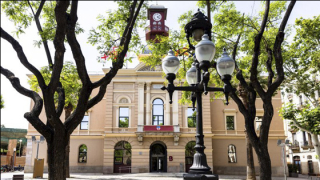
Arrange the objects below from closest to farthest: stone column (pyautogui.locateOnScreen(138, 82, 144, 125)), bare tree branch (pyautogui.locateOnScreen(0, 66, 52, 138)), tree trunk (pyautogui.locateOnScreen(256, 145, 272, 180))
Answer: bare tree branch (pyautogui.locateOnScreen(0, 66, 52, 138)) → tree trunk (pyautogui.locateOnScreen(256, 145, 272, 180)) → stone column (pyautogui.locateOnScreen(138, 82, 144, 125))

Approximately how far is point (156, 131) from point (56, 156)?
20837 millimetres

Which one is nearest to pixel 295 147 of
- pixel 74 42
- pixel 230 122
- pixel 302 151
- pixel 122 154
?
pixel 302 151

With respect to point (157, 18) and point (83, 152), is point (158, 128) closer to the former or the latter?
point (83, 152)

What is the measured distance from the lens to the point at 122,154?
2934 cm

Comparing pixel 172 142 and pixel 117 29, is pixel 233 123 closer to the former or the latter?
pixel 172 142

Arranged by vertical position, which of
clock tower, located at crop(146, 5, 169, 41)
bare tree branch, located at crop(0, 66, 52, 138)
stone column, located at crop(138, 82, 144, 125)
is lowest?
bare tree branch, located at crop(0, 66, 52, 138)

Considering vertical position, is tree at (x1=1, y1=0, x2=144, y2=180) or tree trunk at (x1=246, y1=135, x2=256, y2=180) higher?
tree at (x1=1, y1=0, x2=144, y2=180)

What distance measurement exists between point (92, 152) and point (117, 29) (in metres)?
22.0

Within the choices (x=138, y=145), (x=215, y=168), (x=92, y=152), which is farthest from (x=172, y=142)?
(x=92, y=152)

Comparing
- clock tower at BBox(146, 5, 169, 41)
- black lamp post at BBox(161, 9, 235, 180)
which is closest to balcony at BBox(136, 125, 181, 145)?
clock tower at BBox(146, 5, 169, 41)

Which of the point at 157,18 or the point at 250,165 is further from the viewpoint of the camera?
the point at 157,18

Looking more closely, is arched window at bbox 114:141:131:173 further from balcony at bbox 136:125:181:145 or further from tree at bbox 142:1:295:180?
tree at bbox 142:1:295:180

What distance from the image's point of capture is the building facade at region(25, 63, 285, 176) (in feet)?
93.2

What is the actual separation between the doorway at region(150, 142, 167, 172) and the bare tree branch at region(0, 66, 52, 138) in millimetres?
22166
